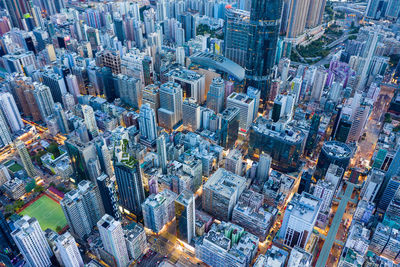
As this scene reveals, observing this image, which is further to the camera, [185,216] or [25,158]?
[25,158]

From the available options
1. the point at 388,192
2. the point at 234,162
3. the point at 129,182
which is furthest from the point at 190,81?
the point at 388,192

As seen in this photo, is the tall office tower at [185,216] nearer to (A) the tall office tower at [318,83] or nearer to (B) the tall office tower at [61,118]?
(B) the tall office tower at [61,118]

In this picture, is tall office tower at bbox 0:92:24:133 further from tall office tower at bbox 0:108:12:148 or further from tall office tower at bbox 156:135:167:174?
tall office tower at bbox 156:135:167:174

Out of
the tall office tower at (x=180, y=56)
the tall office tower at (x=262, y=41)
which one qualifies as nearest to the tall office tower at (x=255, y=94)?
the tall office tower at (x=262, y=41)

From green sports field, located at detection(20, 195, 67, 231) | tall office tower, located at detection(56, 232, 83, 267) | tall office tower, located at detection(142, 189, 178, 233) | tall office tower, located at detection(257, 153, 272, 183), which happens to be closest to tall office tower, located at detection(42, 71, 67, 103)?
green sports field, located at detection(20, 195, 67, 231)

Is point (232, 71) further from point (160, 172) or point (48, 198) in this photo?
point (48, 198)

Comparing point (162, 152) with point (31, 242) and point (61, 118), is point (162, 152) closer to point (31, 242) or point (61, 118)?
point (31, 242)
